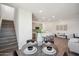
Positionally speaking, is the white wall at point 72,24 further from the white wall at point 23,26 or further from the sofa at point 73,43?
the white wall at point 23,26

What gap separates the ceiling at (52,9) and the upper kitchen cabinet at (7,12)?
0.12m

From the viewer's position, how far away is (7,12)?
1824 millimetres

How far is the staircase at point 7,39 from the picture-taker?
1.78m

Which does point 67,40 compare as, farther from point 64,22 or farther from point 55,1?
point 55,1

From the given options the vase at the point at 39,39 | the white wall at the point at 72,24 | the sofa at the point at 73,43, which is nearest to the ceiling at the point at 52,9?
the white wall at the point at 72,24

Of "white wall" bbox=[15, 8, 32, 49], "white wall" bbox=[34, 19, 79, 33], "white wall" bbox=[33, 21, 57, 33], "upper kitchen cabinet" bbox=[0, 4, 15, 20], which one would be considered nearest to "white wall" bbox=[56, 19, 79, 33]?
"white wall" bbox=[34, 19, 79, 33]

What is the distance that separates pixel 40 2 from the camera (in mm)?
1824

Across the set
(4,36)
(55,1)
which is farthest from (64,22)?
(4,36)

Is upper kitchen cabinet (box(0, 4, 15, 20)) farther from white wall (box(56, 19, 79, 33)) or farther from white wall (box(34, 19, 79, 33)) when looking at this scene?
white wall (box(56, 19, 79, 33))

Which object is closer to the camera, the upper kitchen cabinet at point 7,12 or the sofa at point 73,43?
the upper kitchen cabinet at point 7,12

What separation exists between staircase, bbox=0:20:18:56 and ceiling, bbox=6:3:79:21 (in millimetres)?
472

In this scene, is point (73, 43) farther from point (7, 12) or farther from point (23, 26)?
point (7, 12)

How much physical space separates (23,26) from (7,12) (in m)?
0.46

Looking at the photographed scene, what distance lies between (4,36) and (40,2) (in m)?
1.08
